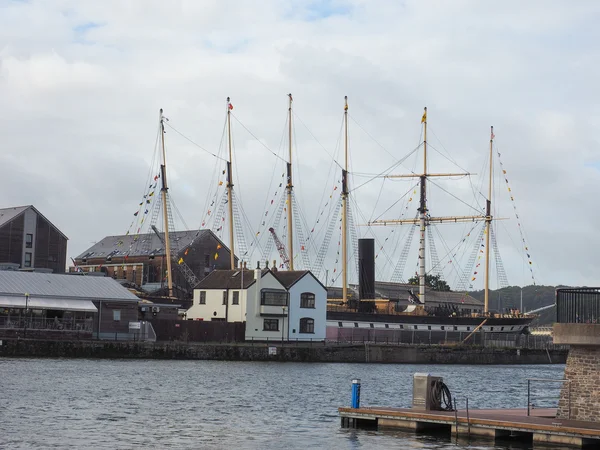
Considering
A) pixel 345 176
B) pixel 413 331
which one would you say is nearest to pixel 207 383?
pixel 413 331

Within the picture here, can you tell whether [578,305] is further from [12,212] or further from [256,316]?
[12,212]

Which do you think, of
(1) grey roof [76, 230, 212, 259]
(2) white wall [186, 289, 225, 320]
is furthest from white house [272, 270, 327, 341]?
(1) grey roof [76, 230, 212, 259]

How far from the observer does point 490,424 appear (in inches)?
1204

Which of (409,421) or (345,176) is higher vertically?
(345,176)

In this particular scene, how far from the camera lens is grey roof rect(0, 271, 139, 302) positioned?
80.3 metres

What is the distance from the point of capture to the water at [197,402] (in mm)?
31859

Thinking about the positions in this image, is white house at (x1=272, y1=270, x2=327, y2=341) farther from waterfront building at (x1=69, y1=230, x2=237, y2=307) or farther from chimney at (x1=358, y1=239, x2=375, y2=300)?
waterfront building at (x1=69, y1=230, x2=237, y2=307)

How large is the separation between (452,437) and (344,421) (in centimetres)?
555

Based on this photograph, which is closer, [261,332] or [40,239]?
[261,332]

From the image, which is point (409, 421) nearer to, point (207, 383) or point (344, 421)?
point (344, 421)

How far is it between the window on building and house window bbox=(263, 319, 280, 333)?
174 centimetres

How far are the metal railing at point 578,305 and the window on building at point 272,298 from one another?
60828 mm

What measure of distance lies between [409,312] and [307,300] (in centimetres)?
3198

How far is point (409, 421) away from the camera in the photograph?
107 ft
